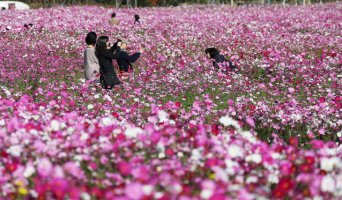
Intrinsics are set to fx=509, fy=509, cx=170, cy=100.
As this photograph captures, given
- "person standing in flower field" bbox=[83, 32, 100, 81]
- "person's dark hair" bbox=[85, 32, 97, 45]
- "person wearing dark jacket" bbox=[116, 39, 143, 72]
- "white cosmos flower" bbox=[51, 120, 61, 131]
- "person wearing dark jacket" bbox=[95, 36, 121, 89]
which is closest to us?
"white cosmos flower" bbox=[51, 120, 61, 131]

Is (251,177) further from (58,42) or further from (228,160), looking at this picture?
(58,42)

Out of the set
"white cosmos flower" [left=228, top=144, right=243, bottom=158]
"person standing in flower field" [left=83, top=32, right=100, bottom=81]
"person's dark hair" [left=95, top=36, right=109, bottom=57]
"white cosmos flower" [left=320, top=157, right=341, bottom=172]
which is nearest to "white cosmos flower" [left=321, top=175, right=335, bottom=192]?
"white cosmos flower" [left=320, top=157, right=341, bottom=172]

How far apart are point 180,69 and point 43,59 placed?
14.9ft

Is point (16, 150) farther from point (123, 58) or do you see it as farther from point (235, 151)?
point (123, 58)

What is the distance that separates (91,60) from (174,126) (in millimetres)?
6793

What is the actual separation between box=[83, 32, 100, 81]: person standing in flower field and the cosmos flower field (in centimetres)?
79

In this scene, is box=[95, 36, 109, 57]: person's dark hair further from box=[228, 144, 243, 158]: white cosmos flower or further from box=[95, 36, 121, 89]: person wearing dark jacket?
box=[228, 144, 243, 158]: white cosmos flower

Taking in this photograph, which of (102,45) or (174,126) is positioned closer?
(174,126)

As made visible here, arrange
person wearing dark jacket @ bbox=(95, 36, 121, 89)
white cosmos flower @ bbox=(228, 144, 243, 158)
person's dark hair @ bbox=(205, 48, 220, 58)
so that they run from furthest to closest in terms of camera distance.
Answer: person's dark hair @ bbox=(205, 48, 220, 58), person wearing dark jacket @ bbox=(95, 36, 121, 89), white cosmos flower @ bbox=(228, 144, 243, 158)

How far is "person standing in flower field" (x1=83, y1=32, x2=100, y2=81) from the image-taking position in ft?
38.7

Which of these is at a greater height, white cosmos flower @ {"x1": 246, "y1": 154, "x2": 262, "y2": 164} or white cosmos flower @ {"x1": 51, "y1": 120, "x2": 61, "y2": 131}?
white cosmos flower @ {"x1": 51, "y1": 120, "x2": 61, "y2": 131}

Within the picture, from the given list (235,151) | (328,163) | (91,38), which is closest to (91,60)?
(91,38)

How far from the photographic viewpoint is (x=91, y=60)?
11.9m

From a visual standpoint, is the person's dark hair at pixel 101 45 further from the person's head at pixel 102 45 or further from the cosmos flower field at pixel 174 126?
the cosmos flower field at pixel 174 126
